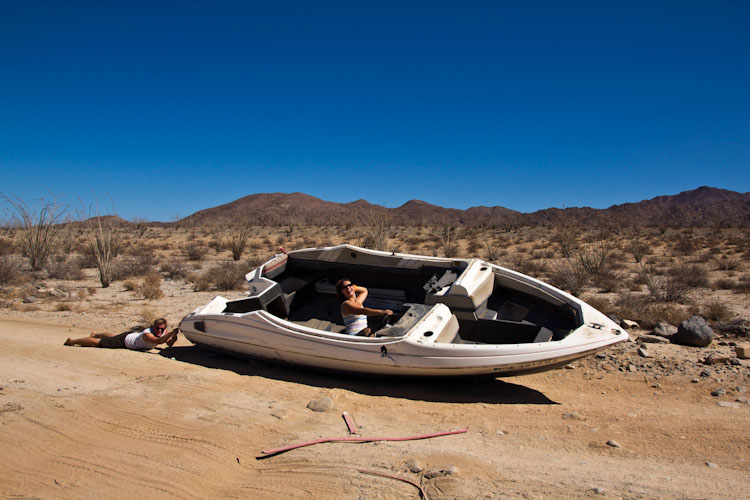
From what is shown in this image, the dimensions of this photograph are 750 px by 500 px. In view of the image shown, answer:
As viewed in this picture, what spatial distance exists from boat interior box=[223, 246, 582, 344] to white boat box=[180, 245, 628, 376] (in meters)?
0.02

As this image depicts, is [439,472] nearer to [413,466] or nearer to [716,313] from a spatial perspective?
[413,466]

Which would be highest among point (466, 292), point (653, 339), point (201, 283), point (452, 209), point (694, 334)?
point (452, 209)

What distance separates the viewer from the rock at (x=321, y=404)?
4.51m

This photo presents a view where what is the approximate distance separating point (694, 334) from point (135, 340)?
7936 mm

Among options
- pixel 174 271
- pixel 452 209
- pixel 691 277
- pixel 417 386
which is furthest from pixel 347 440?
pixel 452 209

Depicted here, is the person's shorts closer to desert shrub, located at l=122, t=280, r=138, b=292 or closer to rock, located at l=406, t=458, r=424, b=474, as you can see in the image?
rock, located at l=406, t=458, r=424, b=474

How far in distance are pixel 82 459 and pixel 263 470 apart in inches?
59.0

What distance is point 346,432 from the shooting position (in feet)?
13.1

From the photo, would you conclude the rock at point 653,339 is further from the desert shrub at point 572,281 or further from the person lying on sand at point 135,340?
the person lying on sand at point 135,340

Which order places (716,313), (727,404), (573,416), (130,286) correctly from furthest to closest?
(130,286), (716,313), (727,404), (573,416)

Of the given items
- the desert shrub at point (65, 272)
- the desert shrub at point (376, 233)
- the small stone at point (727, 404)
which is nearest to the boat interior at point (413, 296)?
the small stone at point (727, 404)

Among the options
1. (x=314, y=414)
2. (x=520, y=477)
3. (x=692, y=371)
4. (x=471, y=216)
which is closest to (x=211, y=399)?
(x=314, y=414)

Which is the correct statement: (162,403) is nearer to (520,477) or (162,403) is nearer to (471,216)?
(520,477)

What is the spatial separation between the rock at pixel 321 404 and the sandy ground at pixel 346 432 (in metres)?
0.09
